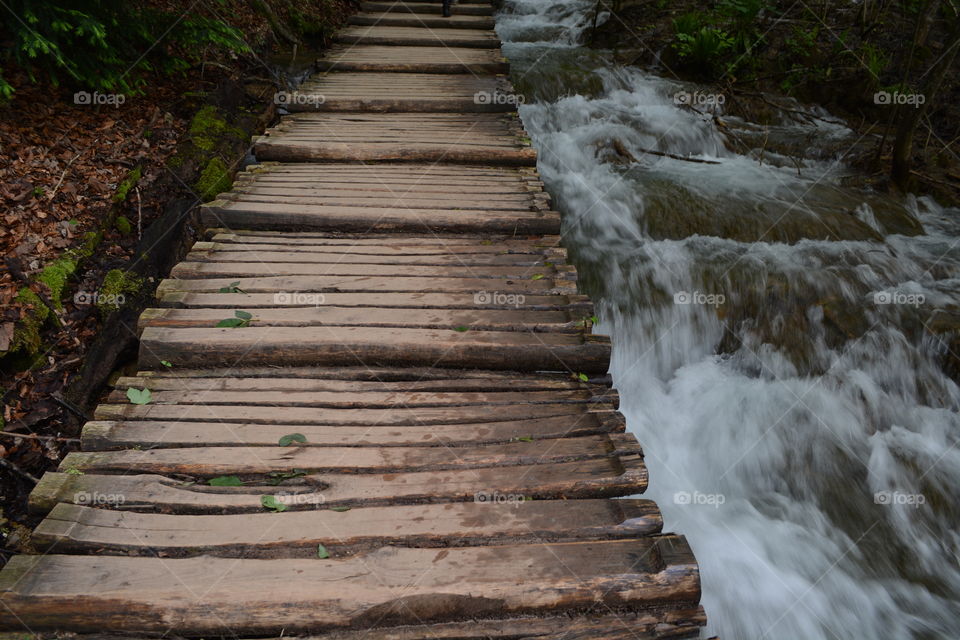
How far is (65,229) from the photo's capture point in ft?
13.1

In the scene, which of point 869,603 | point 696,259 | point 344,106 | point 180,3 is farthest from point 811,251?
point 180,3

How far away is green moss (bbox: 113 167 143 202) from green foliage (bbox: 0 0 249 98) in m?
0.70

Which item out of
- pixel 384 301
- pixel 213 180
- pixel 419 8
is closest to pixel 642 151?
pixel 384 301

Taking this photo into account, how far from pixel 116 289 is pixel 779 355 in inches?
202

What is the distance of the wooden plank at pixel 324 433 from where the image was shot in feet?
8.71

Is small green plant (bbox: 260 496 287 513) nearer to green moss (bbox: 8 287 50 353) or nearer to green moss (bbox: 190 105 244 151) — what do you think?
green moss (bbox: 8 287 50 353)

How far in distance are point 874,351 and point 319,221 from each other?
4.62 metres

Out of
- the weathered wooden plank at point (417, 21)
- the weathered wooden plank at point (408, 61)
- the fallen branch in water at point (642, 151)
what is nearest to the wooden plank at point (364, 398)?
the fallen branch in water at point (642, 151)

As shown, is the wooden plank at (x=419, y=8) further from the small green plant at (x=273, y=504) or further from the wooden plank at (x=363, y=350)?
the small green plant at (x=273, y=504)

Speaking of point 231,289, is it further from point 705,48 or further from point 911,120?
point 705,48

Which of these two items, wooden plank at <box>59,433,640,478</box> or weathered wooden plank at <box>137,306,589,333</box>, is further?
weathered wooden plank at <box>137,306,589,333</box>

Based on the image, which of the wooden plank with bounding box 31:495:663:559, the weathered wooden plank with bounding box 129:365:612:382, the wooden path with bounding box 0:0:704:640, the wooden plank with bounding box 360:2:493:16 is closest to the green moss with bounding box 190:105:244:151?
the wooden path with bounding box 0:0:704:640

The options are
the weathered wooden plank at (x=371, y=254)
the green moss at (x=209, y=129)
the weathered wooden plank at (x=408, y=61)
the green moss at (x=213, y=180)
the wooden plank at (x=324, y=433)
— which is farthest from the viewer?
the weathered wooden plank at (x=408, y=61)

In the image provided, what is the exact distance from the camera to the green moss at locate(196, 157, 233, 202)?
15.7ft
